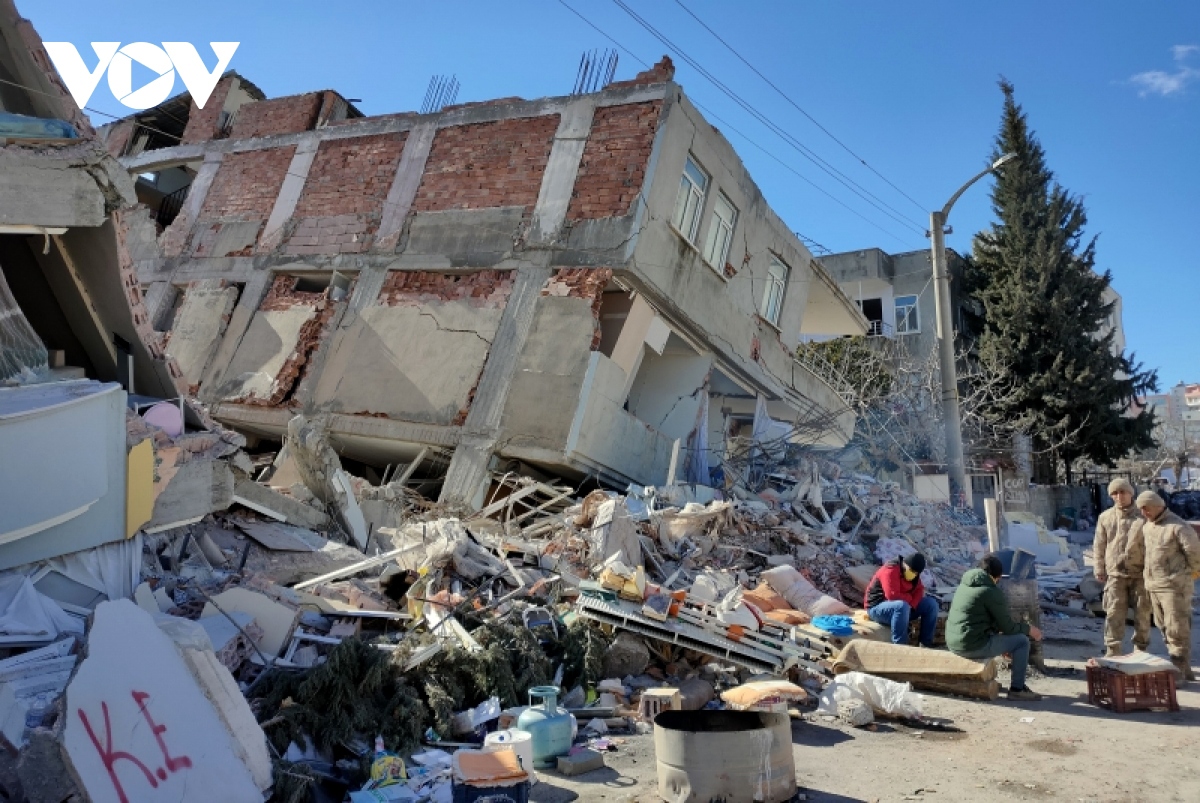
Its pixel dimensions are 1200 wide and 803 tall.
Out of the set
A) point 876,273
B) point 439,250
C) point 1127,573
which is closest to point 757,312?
point 439,250

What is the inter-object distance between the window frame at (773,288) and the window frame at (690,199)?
10.7 feet

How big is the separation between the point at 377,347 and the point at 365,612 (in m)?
7.80

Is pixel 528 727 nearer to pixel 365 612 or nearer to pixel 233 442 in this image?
pixel 365 612

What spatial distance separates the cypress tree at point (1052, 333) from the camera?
27.6m

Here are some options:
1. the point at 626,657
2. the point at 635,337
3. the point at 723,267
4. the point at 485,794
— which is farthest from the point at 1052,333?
the point at 485,794

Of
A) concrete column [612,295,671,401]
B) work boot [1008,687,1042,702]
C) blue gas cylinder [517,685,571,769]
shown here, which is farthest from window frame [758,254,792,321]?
blue gas cylinder [517,685,571,769]

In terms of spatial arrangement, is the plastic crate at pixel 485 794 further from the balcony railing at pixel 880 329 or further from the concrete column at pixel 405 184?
the balcony railing at pixel 880 329

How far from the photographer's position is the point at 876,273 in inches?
1163

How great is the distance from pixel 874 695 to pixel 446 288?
9591mm

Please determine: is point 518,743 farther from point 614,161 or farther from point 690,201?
point 690,201

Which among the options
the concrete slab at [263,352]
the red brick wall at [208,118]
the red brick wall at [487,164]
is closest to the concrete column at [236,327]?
the concrete slab at [263,352]

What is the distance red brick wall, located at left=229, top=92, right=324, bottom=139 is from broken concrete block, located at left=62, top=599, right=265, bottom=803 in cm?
1476

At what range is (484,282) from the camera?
43.5ft

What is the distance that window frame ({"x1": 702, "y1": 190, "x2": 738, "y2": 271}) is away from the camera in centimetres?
1468
